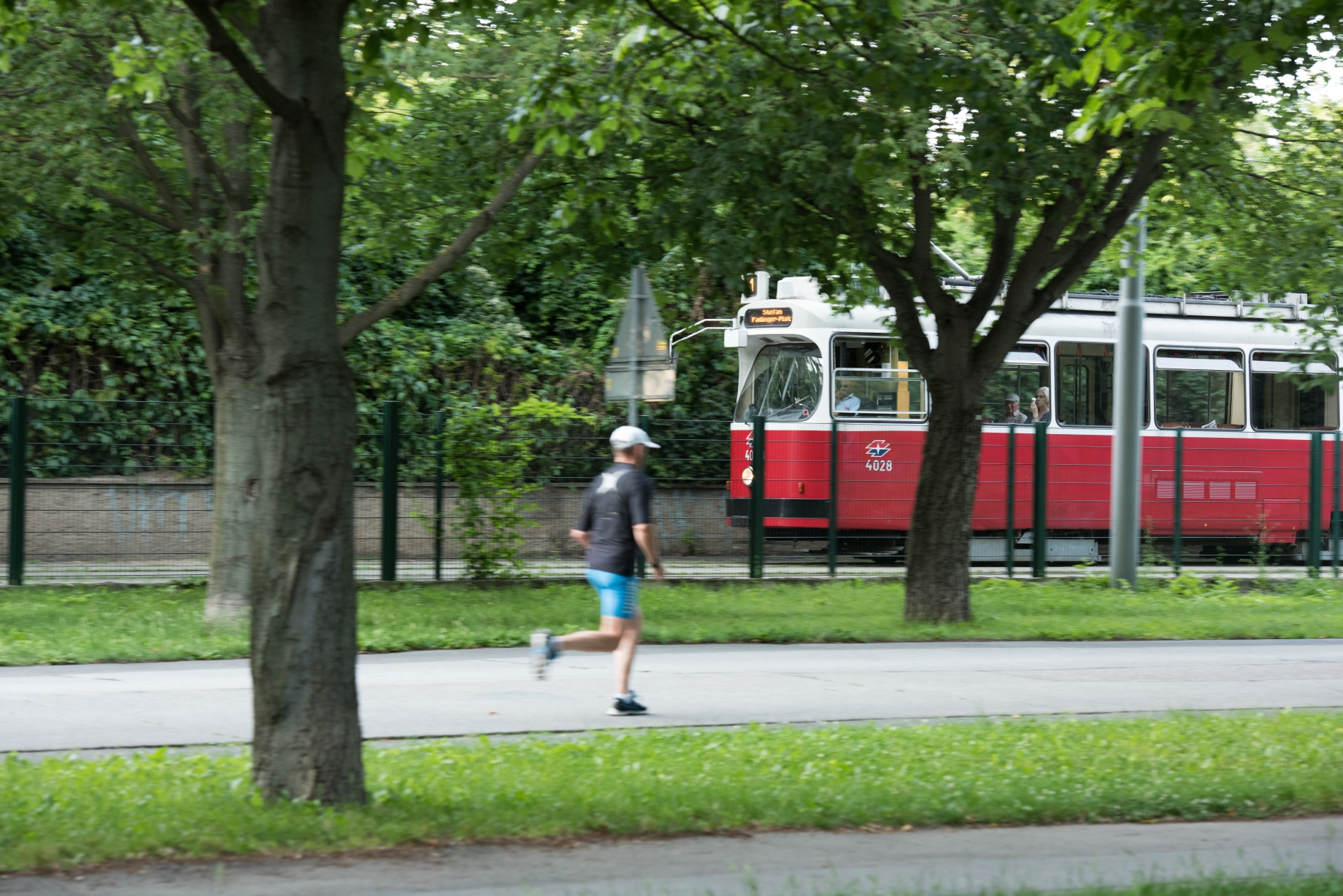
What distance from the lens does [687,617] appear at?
605 inches

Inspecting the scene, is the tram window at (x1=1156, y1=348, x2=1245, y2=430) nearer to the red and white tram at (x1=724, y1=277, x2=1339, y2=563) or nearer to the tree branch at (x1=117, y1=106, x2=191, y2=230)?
the red and white tram at (x1=724, y1=277, x2=1339, y2=563)

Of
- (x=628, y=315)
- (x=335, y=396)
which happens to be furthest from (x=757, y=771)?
(x=628, y=315)

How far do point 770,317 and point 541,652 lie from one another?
12.6 meters

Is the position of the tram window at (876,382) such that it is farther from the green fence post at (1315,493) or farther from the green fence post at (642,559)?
the green fence post at (1315,493)

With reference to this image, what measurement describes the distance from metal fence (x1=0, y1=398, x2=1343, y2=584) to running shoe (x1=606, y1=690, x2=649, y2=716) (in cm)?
565

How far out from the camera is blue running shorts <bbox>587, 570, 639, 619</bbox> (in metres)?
9.73

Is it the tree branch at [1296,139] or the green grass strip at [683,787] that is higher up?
the tree branch at [1296,139]

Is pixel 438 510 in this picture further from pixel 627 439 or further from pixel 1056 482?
pixel 1056 482

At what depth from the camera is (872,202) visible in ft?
45.9

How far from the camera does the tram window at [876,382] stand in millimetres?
21438

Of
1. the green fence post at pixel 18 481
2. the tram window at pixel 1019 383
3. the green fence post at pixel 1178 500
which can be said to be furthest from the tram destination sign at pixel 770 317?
the green fence post at pixel 18 481

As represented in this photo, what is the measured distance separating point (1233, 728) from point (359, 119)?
735 centimetres

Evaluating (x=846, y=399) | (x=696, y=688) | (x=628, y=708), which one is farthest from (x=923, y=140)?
(x=846, y=399)

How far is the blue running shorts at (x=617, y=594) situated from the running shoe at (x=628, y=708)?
51cm
